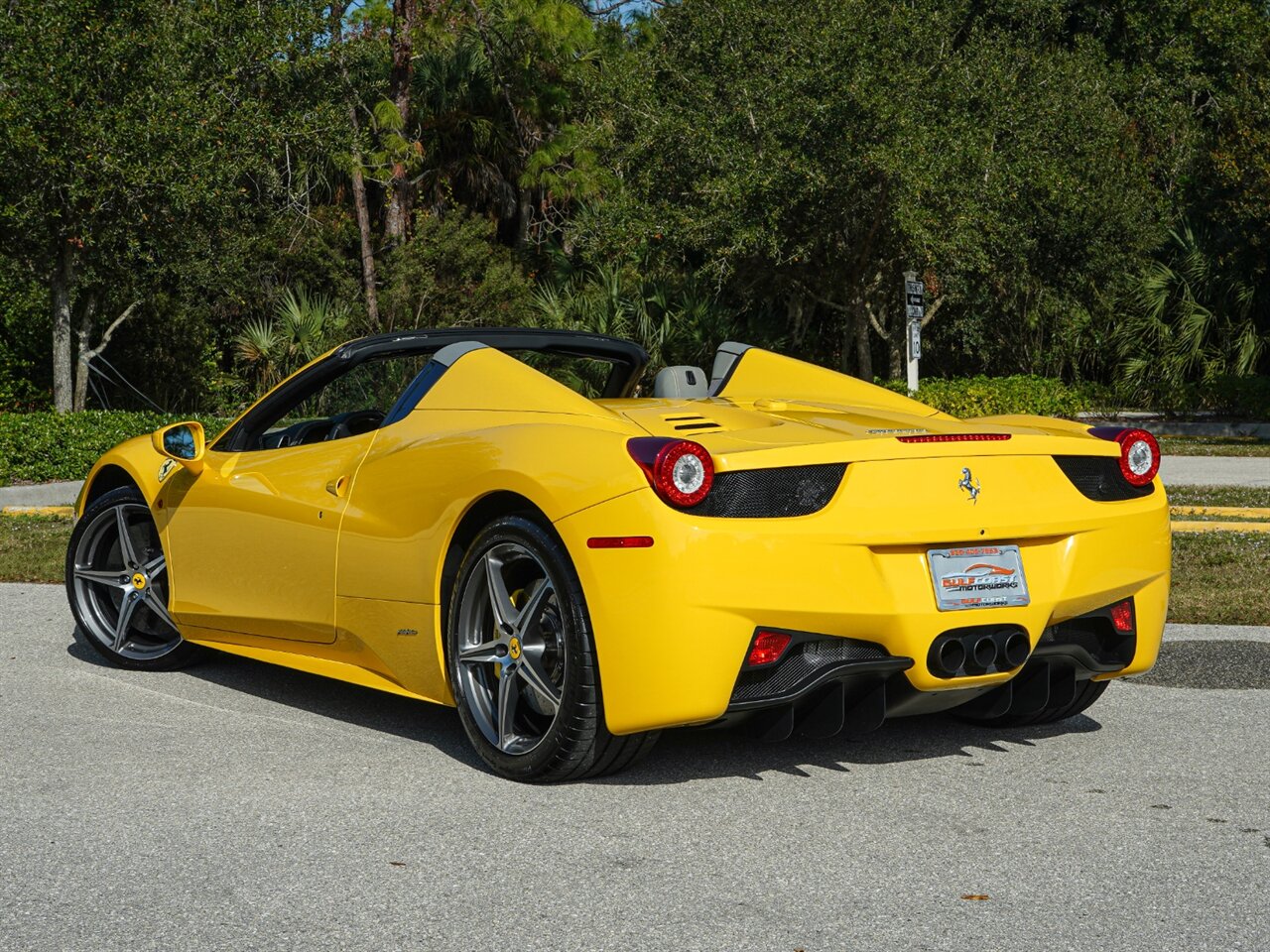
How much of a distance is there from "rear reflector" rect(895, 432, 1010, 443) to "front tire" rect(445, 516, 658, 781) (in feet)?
3.52

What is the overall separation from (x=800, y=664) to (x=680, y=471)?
2.13ft

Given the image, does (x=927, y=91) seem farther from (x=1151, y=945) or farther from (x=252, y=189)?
(x=1151, y=945)

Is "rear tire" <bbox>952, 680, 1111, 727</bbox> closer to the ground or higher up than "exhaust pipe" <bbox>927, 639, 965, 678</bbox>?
closer to the ground

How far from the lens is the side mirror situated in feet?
19.7

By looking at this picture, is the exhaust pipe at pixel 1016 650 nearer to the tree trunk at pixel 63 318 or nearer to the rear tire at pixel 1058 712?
the rear tire at pixel 1058 712

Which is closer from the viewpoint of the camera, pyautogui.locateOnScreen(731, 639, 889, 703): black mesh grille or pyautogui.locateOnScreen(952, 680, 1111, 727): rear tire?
pyautogui.locateOnScreen(731, 639, 889, 703): black mesh grille

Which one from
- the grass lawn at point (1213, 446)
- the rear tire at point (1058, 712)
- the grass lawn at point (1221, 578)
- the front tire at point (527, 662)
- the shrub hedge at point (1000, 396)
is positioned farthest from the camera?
the shrub hedge at point (1000, 396)

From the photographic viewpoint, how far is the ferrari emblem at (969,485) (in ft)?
14.6

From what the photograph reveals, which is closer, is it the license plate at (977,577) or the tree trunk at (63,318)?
the license plate at (977,577)

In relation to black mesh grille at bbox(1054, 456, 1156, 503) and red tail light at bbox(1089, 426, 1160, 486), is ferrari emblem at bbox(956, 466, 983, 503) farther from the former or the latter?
red tail light at bbox(1089, 426, 1160, 486)

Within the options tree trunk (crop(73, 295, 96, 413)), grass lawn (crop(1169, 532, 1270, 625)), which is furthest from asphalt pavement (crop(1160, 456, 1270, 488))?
tree trunk (crop(73, 295, 96, 413))

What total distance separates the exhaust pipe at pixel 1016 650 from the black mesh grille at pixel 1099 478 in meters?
0.56

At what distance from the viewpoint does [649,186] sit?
23.5 m

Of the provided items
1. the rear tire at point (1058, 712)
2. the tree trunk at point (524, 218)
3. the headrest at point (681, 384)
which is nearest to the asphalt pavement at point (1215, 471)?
the rear tire at point (1058, 712)
